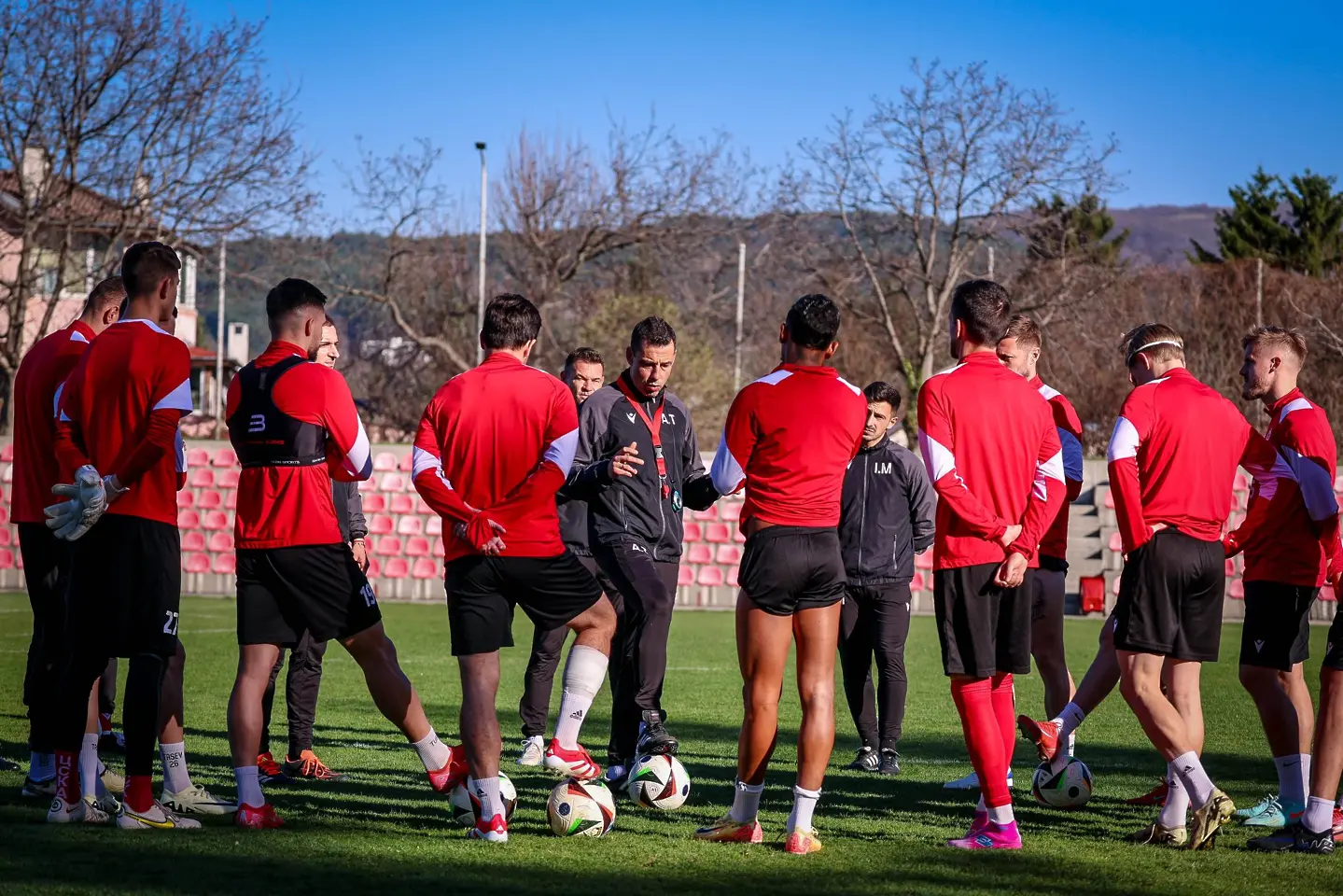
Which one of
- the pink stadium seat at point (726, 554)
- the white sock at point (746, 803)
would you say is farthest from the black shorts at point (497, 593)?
the pink stadium seat at point (726, 554)

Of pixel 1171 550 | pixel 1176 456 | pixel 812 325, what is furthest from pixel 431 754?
pixel 1176 456

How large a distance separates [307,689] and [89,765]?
1.61 meters

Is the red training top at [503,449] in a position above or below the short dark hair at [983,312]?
below

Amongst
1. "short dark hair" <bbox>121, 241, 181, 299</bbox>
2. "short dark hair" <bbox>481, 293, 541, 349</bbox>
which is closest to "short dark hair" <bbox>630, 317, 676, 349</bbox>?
"short dark hair" <bbox>481, 293, 541, 349</bbox>

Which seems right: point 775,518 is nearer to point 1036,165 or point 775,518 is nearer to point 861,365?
point 1036,165

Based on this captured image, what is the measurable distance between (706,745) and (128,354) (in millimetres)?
4336

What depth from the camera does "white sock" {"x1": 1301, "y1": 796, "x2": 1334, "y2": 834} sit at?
5.64 meters

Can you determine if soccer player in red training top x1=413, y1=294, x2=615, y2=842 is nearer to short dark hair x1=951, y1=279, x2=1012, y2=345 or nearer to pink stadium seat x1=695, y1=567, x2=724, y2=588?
short dark hair x1=951, y1=279, x2=1012, y2=345

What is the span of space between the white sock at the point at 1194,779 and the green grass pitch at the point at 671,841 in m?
0.23

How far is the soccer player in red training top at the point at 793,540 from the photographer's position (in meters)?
5.42

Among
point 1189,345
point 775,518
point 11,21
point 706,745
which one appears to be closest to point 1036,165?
point 1189,345

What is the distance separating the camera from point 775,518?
214 inches

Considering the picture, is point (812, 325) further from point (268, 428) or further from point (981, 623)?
point (268, 428)

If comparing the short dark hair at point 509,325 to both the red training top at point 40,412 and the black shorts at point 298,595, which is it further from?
the red training top at point 40,412
